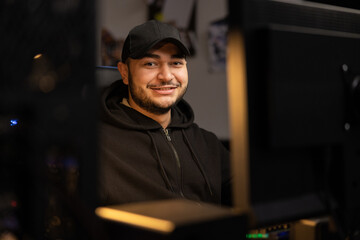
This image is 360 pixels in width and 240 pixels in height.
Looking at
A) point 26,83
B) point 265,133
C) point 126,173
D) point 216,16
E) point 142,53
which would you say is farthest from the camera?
point 216,16

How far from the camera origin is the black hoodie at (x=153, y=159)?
1460 mm

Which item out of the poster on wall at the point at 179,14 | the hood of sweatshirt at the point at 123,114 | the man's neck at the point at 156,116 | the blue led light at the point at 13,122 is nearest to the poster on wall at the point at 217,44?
the poster on wall at the point at 179,14

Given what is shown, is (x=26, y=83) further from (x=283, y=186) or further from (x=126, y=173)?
(x=126, y=173)

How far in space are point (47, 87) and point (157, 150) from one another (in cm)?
103

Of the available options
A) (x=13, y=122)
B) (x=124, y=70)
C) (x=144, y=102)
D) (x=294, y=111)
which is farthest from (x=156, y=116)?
(x=13, y=122)

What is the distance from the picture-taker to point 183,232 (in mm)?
602

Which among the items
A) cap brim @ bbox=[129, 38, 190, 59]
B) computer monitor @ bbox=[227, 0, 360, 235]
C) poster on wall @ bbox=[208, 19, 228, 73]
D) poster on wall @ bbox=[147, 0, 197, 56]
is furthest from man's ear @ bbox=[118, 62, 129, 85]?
poster on wall @ bbox=[208, 19, 228, 73]

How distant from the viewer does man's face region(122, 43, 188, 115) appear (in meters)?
1.68

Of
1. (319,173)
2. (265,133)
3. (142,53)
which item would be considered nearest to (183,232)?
(265,133)

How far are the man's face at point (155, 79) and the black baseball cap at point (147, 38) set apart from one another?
0.05 m

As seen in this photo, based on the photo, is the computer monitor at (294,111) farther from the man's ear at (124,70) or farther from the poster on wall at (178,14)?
the poster on wall at (178,14)

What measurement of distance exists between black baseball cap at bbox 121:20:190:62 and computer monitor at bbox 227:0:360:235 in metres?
0.87

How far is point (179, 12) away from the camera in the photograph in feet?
9.92

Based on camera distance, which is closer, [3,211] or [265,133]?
[3,211]
